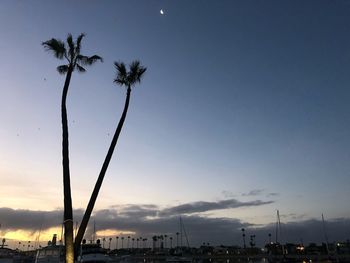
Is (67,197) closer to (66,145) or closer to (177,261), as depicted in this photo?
(66,145)

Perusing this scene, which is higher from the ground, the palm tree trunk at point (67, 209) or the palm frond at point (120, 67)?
the palm frond at point (120, 67)

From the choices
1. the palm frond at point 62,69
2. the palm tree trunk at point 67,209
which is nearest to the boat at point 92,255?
the palm tree trunk at point 67,209

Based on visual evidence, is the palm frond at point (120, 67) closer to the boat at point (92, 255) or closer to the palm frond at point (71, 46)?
the palm frond at point (71, 46)

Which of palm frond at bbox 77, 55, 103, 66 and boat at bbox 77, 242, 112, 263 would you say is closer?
palm frond at bbox 77, 55, 103, 66

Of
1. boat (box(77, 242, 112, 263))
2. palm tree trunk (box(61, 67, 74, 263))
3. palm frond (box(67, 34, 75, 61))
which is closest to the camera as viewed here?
palm tree trunk (box(61, 67, 74, 263))

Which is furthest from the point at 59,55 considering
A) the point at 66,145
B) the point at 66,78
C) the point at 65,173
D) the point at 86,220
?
the point at 86,220

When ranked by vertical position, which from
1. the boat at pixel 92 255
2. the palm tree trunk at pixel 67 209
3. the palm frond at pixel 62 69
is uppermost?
the palm frond at pixel 62 69

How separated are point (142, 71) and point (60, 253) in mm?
22396

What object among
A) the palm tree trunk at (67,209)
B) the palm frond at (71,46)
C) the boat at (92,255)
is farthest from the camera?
the boat at (92,255)

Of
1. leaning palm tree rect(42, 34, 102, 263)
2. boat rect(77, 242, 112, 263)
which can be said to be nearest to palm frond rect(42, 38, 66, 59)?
leaning palm tree rect(42, 34, 102, 263)

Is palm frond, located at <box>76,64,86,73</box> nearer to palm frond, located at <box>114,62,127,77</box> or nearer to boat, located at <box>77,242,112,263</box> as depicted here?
palm frond, located at <box>114,62,127,77</box>

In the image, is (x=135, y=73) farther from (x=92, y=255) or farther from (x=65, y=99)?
(x=92, y=255)

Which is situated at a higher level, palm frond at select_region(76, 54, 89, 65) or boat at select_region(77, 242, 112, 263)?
palm frond at select_region(76, 54, 89, 65)

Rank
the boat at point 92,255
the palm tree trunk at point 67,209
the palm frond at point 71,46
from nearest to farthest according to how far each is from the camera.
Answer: the palm tree trunk at point 67,209 → the palm frond at point 71,46 → the boat at point 92,255
